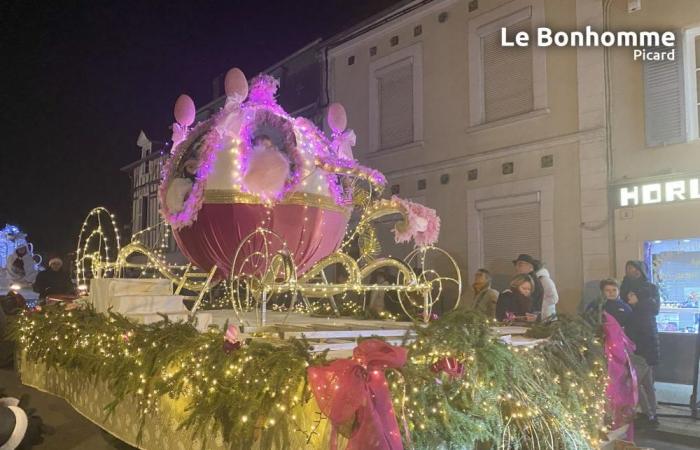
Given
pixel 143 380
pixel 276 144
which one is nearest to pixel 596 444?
pixel 143 380

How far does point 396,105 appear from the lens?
42.4 feet

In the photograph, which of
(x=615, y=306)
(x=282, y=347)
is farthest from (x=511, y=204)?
(x=282, y=347)

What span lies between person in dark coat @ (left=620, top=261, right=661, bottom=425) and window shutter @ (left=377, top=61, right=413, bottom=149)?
6.30 m

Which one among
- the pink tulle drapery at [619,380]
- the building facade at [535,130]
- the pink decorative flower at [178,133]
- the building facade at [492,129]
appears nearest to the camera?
the pink tulle drapery at [619,380]

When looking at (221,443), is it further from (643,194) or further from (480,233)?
(480,233)

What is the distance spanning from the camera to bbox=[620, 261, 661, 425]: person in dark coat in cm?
637

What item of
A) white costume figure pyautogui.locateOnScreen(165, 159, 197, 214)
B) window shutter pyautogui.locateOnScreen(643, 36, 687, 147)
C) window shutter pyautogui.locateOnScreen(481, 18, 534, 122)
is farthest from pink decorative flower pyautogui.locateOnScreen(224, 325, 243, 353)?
window shutter pyautogui.locateOnScreen(481, 18, 534, 122)

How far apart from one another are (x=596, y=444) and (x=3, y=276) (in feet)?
58.6

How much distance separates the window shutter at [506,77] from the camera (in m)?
10.4

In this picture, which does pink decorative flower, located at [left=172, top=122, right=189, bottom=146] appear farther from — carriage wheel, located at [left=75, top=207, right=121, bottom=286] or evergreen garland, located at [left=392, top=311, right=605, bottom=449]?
evergreen garland, located at [left=392, top=311, right=605, bottom=449]

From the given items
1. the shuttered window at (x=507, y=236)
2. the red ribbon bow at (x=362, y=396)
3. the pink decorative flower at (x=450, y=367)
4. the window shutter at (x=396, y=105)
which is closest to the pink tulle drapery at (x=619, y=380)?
the pink decorative flower at (x=450, y=367)

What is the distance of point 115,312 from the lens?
520 cm

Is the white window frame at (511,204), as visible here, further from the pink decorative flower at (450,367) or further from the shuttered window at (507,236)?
the pink decorative flower at (450,367)

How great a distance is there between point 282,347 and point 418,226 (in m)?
3.09
